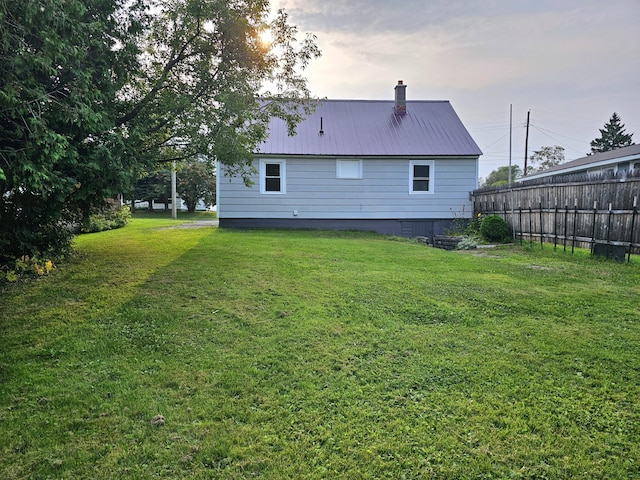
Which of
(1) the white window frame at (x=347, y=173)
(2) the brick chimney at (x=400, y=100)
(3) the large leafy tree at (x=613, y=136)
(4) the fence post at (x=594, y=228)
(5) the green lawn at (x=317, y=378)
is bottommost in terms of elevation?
(5) the green lawn at (x=317, y=378)

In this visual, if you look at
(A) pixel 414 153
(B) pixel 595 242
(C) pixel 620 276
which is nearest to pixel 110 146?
(C) pixel 620 276

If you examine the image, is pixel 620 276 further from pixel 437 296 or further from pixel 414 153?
pixel 414 153

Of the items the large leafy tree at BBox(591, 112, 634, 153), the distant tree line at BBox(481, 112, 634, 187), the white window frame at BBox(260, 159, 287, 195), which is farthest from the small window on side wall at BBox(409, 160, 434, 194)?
the large leafy tree at BBox(591, 112, 634, 153)

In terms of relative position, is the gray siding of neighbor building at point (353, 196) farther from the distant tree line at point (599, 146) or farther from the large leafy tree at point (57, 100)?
the distant tree line at point (599, 146)

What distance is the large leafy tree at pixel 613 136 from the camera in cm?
4141

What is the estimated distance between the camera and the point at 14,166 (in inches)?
140

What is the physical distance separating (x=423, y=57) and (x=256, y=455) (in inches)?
495

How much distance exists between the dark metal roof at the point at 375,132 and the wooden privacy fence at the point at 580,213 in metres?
3.77

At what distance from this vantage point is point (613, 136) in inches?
1665

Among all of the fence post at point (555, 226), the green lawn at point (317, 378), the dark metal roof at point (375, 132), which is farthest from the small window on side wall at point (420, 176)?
the green lawn at point (317, 378)

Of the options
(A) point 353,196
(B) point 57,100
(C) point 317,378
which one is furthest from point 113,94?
(A) point 353,196

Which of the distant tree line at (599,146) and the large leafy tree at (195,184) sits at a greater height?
the distant tree line at (599,146)

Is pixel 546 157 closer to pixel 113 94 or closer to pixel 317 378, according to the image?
pixel 113 94

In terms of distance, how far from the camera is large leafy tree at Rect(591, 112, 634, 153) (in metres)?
41.4
